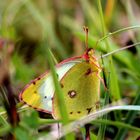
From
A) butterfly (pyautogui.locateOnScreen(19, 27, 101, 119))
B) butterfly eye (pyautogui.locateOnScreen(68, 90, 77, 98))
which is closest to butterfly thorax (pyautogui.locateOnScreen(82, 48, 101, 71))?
butterfly (pyautogui.locateOnScreen(19, 27, 101, 119))

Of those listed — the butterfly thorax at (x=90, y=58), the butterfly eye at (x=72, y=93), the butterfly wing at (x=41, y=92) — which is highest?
the butterfly thorax at (x=90, y=58)

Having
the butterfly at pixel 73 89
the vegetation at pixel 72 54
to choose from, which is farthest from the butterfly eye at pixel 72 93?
the vegetation at pixel 72 54

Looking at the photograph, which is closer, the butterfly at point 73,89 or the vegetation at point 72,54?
the vegetation at point 72,54

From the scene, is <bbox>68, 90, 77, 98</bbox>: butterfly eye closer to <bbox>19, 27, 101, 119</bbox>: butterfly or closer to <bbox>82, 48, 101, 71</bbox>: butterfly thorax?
<bbox>19, 27, 101, 119</bbox>: butterfly

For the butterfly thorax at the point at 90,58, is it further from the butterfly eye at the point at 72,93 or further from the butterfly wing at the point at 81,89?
the butterfly eye at the point at 72,93

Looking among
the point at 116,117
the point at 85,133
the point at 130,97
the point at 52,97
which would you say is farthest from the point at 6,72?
the point at 130,97

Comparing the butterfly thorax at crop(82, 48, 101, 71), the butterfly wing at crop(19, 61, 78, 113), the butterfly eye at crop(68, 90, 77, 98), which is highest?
the butterfly thorax at crop(82, 48, 101, 71)

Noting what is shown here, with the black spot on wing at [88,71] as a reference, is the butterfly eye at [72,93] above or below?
below
